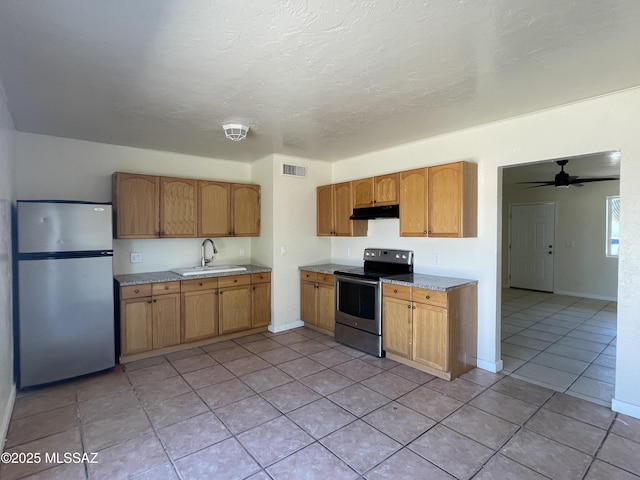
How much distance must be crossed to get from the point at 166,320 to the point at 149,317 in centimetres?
19

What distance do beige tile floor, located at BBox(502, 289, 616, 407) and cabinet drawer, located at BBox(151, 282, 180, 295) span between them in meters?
3.73

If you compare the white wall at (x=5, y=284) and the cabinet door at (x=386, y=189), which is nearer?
the white wall at (x=5, y=284)

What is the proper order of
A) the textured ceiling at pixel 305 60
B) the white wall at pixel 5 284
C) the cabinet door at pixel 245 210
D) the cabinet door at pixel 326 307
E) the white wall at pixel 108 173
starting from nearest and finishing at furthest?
1. the textured ceiling at pixel 305 60
2. the white wall at pixel 5 284
3. the white wall at pixel 108 173
4. the cabinet door at pixel 326 307
5. the cabinet door at pixel 245 210

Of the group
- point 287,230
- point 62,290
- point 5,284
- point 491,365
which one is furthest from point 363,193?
point 5,284

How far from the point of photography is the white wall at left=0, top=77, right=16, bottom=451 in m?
2.37

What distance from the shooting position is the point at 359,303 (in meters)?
3.97

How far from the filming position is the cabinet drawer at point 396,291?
136 inches

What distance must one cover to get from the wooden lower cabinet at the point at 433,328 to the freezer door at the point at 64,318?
2.93 metres

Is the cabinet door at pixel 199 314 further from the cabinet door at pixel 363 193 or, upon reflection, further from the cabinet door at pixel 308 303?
the cabinet door at pixel 363 193

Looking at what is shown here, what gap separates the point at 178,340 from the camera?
398cm

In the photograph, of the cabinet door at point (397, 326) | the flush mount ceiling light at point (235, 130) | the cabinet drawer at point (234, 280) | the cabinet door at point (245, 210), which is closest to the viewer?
the flush mount ceiling light at point (235, 130)

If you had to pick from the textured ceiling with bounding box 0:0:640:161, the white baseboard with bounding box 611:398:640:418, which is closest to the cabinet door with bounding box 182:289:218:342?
the textured ceiling with bounding box 0:0:640:161

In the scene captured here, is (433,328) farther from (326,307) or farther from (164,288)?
(164,288)

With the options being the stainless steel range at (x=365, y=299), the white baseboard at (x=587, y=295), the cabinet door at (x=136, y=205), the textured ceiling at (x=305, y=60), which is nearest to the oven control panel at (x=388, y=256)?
the stainless steel range at (x=365, y=299)
